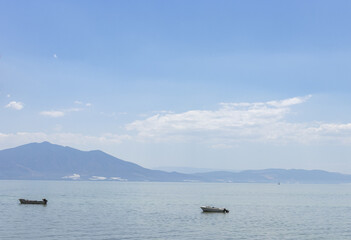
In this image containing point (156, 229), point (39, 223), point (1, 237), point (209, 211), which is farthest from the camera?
point (209, 211)

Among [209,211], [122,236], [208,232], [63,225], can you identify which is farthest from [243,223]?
[63,225]

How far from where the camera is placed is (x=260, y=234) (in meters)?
82.5

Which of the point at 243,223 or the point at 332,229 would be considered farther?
the point at 243,223

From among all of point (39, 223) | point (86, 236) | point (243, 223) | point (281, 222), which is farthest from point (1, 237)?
point (281, 222)

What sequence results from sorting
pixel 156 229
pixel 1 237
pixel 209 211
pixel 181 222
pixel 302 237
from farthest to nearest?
pixel 209 211 < pixel 181 222 < pixel 156 229 < pixel 302 237 < pixel 1 237

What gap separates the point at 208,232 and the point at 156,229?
11.1m

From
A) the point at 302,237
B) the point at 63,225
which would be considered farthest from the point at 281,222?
the point at 63,225

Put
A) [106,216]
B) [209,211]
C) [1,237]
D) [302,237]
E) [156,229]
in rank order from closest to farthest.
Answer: [1,237], [302,237], [156,229], [106,216], [209,211]

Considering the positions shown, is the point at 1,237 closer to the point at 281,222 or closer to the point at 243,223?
the point at 243,223

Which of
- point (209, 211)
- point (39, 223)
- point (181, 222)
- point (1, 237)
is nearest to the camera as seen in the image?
point (1, 237)

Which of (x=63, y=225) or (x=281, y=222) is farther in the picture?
(x=281, y=222)

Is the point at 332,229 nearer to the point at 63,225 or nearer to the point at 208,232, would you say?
the point at 208,232

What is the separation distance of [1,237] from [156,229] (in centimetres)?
3056

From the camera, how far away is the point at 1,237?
7412 cm
